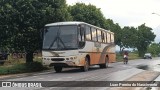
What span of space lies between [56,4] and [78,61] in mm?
7900

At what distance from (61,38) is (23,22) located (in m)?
5.38

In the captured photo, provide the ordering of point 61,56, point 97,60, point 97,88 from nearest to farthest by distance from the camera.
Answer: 1. point 97,88
2. point 61,56
3. point 97,60

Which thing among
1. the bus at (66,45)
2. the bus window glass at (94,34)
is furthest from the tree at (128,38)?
the bus at (66,45)

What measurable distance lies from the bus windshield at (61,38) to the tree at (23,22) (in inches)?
136

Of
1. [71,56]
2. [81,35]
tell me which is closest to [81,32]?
[81,35]

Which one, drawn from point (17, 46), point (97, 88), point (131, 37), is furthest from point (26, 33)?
point (131, 37)

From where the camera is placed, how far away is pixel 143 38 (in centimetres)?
11638

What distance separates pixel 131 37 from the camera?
106250 millimetres

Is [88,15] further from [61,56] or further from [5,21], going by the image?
[61,56]

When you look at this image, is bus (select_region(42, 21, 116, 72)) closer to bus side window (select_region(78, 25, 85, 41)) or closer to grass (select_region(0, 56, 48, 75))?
bus side window (select_region(78, 25, 85, 41))

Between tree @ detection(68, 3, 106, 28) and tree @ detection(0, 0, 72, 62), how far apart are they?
20853 mm

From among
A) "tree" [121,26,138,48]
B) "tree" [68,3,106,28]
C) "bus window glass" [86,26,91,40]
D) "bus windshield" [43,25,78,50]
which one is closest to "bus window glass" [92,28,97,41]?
"bus window glass" [86,26,91,40]

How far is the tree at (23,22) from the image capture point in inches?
1217

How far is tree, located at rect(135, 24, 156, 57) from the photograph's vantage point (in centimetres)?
11538
